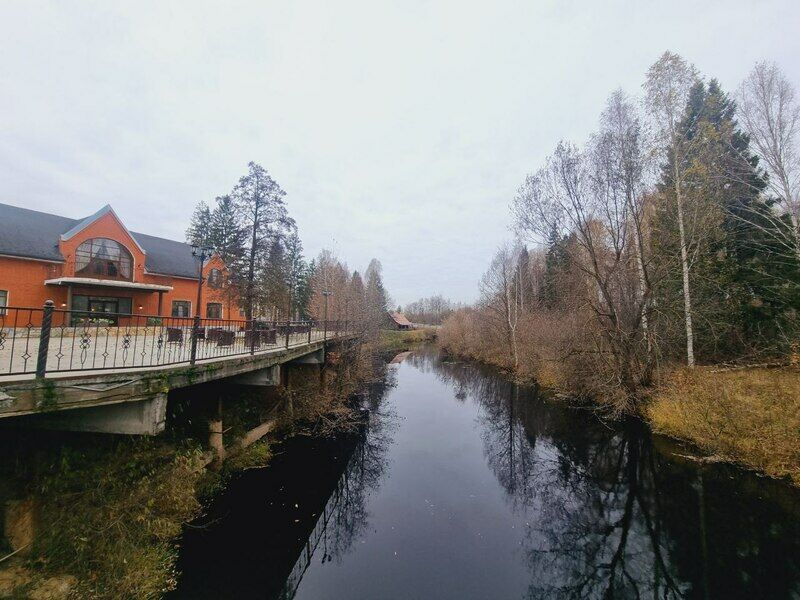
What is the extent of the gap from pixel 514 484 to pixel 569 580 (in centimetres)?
368

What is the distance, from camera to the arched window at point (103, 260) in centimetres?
2153

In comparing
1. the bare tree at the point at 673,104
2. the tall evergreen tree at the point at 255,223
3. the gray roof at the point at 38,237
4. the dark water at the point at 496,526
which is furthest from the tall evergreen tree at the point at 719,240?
the gray roof at the point at 38,237

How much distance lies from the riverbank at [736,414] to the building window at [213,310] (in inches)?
1160

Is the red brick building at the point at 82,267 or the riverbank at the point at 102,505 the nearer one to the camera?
the riverbank at the point at 102,505

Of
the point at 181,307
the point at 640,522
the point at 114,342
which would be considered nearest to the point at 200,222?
the point at 181,307

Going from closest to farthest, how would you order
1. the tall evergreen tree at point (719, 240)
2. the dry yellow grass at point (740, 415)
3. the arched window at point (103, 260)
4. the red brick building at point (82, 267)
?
1. the dry yellow grass at point (740, 415)
2. the tall evergreen tree at point (719, 240)
3. the red brick building at point (82, 267)
4. the arched window at point (103, 260)

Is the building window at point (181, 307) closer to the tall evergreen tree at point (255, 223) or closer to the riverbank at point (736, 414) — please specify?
the tall evergreen tree at point (255, 223)

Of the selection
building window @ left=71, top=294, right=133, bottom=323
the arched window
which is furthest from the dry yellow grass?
the arched window

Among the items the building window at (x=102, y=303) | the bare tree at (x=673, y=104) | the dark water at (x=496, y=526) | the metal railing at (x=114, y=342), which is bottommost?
the dark water at (x=496, y=526)

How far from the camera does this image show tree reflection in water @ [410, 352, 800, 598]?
19.5ft

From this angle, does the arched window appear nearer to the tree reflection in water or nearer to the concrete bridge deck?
the concrete bridge deck

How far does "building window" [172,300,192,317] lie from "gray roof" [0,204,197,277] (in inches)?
87.1

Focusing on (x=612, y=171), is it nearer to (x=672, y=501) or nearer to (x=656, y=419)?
(x=656, y=419)

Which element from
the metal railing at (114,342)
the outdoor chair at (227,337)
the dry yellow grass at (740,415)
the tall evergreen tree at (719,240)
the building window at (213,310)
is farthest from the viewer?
the building window at (213,310)
